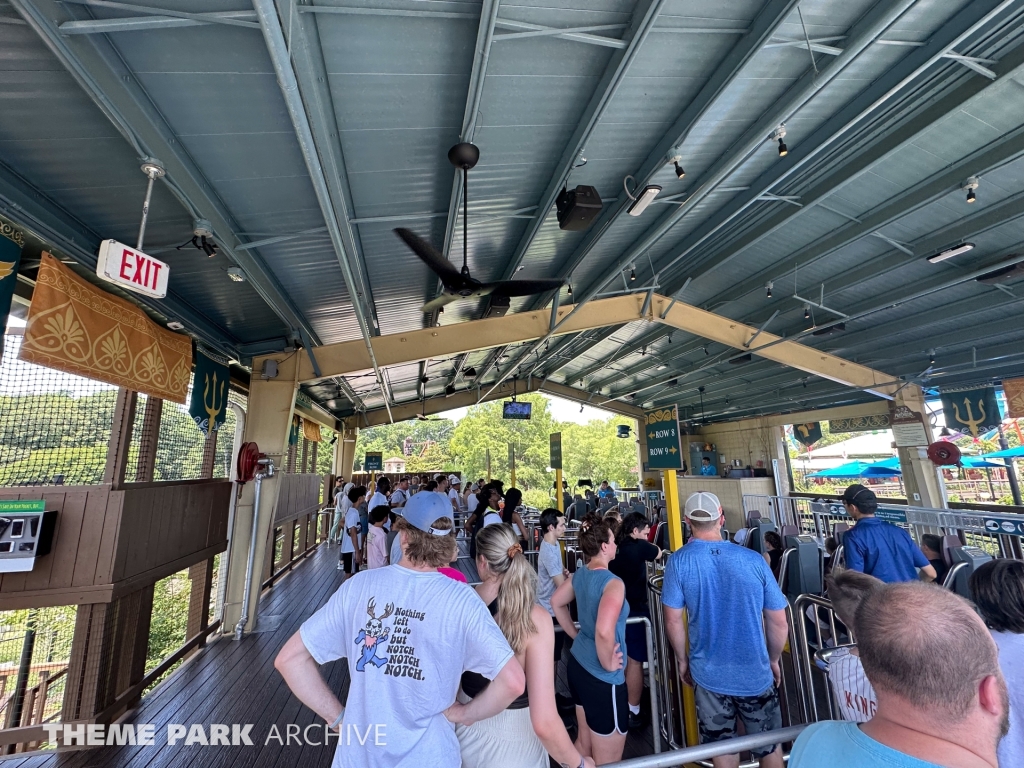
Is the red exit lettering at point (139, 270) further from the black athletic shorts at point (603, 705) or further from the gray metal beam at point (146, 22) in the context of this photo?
the black athletic shorts at point (603, 705)

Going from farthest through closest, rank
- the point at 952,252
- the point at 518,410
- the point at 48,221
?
1. the point at 518,410
2. the point at 952,252
3. the point at 48,221

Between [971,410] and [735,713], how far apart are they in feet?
38.4

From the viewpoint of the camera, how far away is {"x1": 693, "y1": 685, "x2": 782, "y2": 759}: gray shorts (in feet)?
6.38

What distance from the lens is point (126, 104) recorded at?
216 cm

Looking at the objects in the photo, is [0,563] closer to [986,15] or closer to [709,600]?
[709,600]

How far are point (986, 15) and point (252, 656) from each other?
23.8 feet

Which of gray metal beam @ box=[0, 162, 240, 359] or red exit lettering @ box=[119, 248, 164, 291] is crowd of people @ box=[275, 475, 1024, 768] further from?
gray metal beam @ box=[0, 162, 240, 359]

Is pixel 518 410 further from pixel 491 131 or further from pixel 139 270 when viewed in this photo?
pixel 139 270

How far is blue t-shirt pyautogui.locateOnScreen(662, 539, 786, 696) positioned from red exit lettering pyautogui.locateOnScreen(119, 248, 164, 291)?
127 inches

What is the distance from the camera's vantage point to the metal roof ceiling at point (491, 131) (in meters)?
2.18

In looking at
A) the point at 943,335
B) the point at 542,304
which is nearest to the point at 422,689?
the point at 542,304

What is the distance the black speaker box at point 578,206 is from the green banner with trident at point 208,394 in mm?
4068

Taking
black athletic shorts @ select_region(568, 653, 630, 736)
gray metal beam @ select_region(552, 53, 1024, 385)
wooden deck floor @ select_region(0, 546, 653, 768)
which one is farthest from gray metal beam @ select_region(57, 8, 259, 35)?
gray metal beam @ select_region(552, 53, 1024, 385)

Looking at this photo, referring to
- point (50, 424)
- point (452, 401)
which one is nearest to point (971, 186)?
point (50, 424)
